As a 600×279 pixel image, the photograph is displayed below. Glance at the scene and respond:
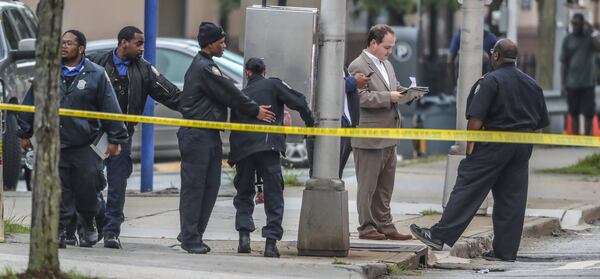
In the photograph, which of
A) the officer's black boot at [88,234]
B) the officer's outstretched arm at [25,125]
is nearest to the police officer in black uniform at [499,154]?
the officer's black boot at [88,234]

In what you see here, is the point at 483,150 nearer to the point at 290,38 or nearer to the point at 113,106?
the point at 290,38

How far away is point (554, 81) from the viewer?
27062 millimetres

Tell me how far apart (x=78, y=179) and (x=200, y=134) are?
900 mm

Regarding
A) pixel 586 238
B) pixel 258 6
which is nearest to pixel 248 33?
pixel 258 6

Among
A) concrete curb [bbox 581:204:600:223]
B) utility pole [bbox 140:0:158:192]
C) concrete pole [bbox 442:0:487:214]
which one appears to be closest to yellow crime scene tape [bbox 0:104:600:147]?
concrete pole [bbox 442:0:487:214]

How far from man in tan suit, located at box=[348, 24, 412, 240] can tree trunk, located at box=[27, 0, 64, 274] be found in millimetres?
3815

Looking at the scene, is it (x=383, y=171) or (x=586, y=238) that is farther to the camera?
(x=586, y=238)

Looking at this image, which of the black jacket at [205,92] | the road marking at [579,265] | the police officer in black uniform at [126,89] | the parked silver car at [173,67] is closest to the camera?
the black jacket at [205,92]

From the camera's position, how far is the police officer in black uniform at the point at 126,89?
10.9 m

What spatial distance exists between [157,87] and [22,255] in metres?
1.99

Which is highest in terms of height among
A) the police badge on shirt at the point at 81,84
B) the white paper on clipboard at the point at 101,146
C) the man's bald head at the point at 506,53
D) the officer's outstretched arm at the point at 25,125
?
the man's bald head at the point at 506,53

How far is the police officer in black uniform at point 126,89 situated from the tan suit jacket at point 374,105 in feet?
5.07

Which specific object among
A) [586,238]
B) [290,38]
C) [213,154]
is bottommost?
[586,238]

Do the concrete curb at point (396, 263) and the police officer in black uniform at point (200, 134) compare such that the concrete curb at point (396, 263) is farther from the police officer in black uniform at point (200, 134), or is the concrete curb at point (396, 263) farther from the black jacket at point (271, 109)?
the police officer in black uniform at point (200, 134)
